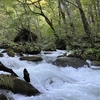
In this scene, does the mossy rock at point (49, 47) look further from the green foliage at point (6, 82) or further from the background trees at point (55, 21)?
the green foliage at point (6, 82)

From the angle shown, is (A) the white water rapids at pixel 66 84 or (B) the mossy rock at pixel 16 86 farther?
(A) the white water rapids at pixel 66 84

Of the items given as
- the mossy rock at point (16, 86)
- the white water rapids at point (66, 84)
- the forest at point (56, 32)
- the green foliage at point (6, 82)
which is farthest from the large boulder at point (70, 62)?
the green foliage at point (6, 82)

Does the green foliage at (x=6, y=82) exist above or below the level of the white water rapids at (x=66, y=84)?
above

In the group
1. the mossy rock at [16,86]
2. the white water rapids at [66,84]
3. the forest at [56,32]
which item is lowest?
the white water rapids at [66,84]

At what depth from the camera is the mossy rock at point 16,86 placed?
6.12m

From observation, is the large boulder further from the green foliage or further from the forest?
the green foliage

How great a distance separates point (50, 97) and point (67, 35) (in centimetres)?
869

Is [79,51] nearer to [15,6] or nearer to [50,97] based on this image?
[50,97]

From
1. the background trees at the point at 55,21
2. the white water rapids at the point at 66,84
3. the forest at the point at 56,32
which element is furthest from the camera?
the background trees at the point at 55,21

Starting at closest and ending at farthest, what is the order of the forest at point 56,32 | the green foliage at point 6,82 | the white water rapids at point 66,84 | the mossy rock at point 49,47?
the green foliage at point 6,82 → the white water rapids at point 66,84 → the forest at point 56,32 → the mossy rock at point 49,47

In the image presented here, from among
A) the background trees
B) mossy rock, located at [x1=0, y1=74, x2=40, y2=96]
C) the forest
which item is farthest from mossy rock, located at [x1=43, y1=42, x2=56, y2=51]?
mossy rock, located at [x1=0, y1=74, x2=40, y2=96]

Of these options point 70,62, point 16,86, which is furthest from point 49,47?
point 16,86

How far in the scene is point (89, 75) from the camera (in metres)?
9.16

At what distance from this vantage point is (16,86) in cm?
623
